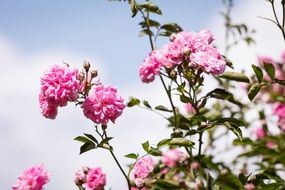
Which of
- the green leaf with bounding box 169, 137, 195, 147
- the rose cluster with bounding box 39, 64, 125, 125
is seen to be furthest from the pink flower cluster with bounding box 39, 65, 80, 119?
the green leaf with bounding box 169, 137, 195, 147

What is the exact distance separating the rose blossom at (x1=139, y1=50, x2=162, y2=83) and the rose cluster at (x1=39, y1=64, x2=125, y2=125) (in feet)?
0.72

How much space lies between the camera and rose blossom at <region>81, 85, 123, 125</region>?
2455 millimetres

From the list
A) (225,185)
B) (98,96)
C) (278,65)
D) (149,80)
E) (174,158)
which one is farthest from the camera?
(278,65)

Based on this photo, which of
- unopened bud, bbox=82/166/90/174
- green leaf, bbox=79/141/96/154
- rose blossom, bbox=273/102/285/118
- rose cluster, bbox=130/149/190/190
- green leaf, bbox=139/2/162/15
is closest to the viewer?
rose cluster, bbox=130/149/190/190

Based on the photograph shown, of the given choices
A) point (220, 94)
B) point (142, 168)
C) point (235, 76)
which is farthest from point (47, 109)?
point (235, 76)

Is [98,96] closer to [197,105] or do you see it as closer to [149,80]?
[149,80]

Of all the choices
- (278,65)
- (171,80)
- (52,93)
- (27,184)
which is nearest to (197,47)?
(171,80)

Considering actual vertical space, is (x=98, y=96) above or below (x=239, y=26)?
below

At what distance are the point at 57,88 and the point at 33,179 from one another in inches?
19.2

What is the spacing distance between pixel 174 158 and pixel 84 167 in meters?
0.81

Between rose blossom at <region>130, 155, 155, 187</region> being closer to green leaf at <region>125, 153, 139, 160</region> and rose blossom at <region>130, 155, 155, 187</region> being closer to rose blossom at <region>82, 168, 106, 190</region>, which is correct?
green leaf at <region>125, 153, 139, 160</region>

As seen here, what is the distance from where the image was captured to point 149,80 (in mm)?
2678

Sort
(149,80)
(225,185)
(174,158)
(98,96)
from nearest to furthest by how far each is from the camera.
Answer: (174,158), (225,185), (98,96), (149,80)

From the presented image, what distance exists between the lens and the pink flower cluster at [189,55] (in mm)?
2455
